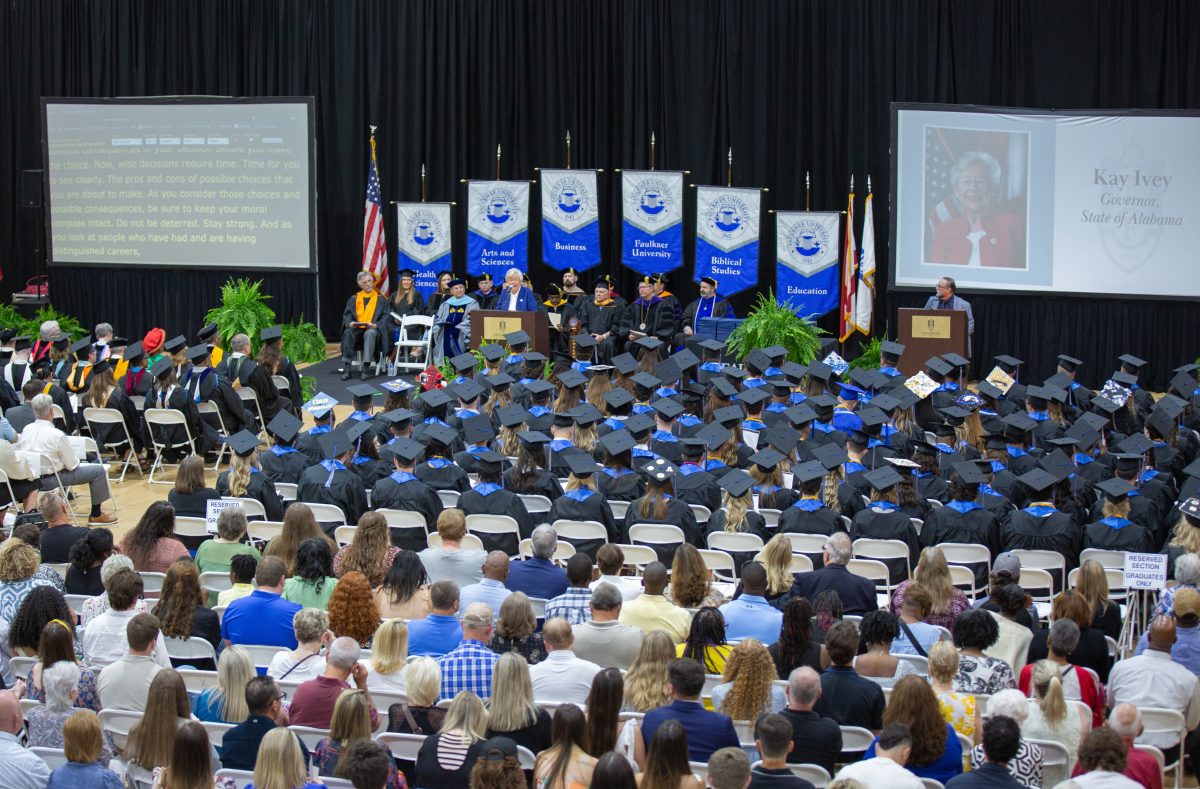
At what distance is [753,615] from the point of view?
20.6ft

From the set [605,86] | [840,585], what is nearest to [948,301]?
[605,86]

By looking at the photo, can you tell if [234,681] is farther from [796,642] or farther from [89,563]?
[796,642]

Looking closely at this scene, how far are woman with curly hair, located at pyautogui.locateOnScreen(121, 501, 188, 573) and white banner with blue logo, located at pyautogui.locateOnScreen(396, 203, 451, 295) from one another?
10.4 meters

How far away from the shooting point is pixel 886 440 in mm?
10234

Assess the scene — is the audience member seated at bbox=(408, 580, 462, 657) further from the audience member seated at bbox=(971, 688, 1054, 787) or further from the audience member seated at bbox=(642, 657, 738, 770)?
the audience member seated at bbox=(971, 688, 1054, 787)

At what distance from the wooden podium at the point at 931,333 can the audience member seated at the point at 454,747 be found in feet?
33.8

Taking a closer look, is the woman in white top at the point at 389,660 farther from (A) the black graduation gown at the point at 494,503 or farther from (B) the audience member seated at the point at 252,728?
(A) the black graduation gown at the point at 494,503

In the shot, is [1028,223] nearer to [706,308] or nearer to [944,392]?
[706,308]

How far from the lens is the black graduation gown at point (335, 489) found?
29.8ft

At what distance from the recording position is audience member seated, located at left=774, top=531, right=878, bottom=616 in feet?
22.2

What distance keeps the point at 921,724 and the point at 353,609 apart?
8.60 ft

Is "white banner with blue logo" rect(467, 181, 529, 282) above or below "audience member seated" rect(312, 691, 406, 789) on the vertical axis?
above

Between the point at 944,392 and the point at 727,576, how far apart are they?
3387 millimetres

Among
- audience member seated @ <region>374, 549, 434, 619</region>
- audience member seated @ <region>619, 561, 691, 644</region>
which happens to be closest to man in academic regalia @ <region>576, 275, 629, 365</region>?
audience member seated @ <region>374, 549, 434, 619</region>
